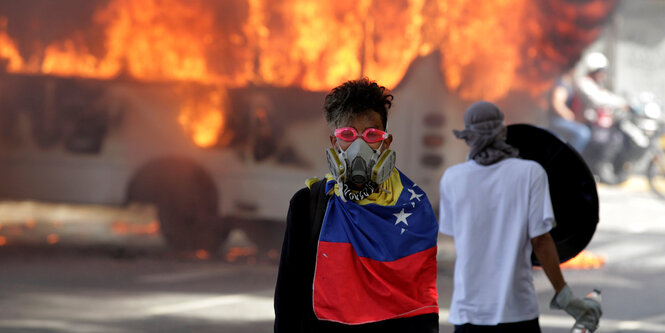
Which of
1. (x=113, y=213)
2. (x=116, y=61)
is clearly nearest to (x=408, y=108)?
(x=116, y=61)

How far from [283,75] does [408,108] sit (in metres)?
1.43

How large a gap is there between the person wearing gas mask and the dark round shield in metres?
1.69

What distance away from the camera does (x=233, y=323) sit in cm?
726

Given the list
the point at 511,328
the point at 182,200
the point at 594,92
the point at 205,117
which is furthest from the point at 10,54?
the point at 594,92

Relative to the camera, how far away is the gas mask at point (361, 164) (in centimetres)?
261

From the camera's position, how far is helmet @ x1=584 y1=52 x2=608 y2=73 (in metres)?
17.6

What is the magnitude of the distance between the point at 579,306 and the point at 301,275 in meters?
1.80

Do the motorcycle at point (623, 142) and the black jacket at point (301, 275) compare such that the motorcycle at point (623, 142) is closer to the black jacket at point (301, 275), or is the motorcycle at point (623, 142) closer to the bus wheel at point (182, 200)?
the bus wheel at point (182, 200)

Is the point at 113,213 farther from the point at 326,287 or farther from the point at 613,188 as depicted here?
the point at 326,287

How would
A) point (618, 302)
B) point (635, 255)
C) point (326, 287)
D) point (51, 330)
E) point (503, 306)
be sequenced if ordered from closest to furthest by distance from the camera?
point (326, 287), point (503, 306), point (51, 330), point (618, 302), point (635, 255)

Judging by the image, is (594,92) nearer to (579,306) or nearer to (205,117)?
(205,117)

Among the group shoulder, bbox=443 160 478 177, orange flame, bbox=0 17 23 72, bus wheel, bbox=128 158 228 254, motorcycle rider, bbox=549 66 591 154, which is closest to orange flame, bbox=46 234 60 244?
bus wheel, bbox=128 158 228 254

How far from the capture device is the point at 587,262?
38.0 feet

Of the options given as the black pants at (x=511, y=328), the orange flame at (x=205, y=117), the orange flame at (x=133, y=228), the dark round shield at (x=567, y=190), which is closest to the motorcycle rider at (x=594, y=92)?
the orange flame at (x=133, y=228)
